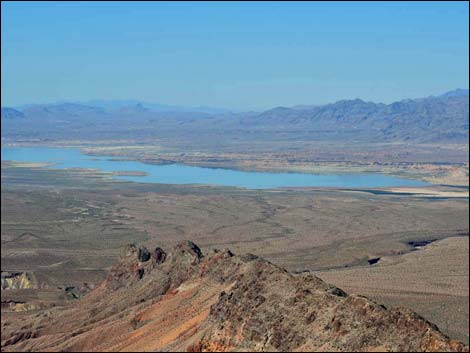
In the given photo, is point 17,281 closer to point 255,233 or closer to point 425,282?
point 425,282

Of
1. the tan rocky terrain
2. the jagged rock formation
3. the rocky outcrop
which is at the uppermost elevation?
the jagged rock formation

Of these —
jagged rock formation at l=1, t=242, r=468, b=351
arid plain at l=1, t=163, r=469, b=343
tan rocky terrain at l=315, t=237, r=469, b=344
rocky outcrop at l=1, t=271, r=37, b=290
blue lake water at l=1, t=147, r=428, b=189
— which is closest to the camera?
jagged rock formation at l=1, t=242, r=468, b=351

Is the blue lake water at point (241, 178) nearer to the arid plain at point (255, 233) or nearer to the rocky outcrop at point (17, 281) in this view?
the arid plain at point (255, 233)

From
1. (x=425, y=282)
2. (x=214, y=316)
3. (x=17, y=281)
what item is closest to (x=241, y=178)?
(x=425, y=282)

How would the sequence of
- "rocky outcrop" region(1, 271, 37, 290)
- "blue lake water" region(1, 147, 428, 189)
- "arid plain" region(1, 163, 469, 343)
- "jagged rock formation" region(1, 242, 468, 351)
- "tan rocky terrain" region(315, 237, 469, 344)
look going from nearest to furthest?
"jagged rock formation" region(1, 242, 468, 351)
"tan rocky terrain" region(315, 237, 469, 344)
"rocky outcrop" region(1, 271, 37, 290)
"arid plain" region(1, 163, 469, 343)
"blue lake water" region(1, 147, 428, 189)

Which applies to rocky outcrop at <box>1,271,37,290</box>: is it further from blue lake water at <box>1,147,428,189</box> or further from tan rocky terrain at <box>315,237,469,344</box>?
blue lake water at <box>1,147,428,189</box>

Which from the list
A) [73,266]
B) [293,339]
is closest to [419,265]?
[73,266]

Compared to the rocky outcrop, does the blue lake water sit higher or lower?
lower

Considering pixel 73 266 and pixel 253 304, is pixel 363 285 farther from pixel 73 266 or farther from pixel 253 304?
pixel 253 304

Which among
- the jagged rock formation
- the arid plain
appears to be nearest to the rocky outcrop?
the arid plain
